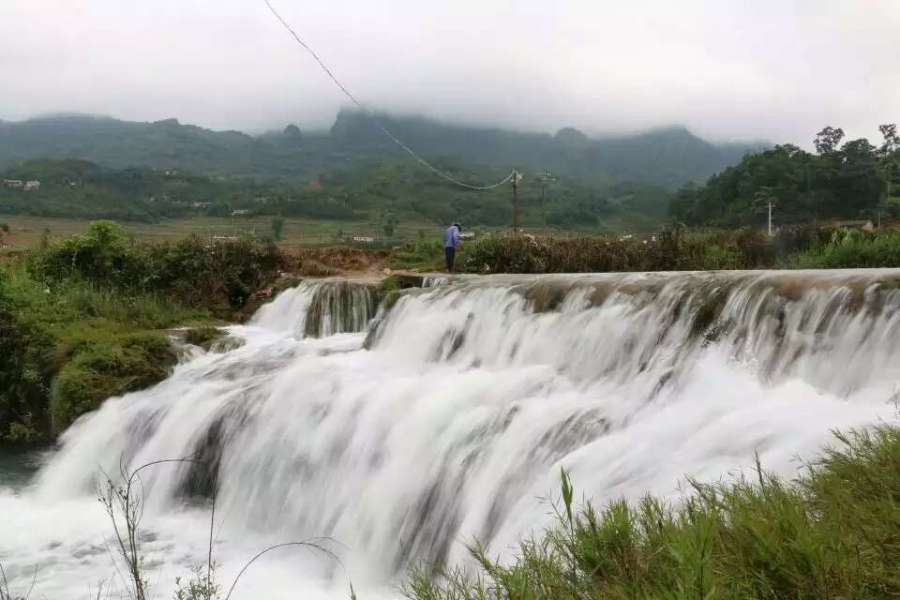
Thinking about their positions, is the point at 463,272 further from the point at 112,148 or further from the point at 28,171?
the point at 112,148

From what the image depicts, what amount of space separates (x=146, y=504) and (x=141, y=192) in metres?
89.5

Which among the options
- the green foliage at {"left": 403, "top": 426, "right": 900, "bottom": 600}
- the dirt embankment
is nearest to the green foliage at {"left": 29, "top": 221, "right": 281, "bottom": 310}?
the dirt embankment

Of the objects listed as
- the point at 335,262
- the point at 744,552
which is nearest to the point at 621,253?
the point at 335,262

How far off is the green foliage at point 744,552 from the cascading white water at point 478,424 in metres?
1.79

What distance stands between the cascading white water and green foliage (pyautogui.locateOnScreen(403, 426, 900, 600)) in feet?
5.88

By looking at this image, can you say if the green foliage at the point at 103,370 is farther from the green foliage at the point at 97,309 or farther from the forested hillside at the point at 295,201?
the forested hillside at the point at 295,201

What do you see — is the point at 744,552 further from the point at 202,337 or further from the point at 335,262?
the point at 335,262

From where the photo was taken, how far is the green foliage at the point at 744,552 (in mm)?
2168

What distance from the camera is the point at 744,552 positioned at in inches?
97.4

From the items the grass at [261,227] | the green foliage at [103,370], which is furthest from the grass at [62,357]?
the grass at [261,227]

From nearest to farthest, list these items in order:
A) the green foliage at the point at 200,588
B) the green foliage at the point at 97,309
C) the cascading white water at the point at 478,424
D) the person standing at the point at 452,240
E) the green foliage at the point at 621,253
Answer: the green foliage at the point at 200,588 → the cascading white water at the point at 478,424 → the green foliage at the point at 97,309 → the green foliage at the point at 621,253 → the person standing at the point at 452,240

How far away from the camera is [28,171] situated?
87.6m

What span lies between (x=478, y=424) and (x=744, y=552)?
14.1 feet

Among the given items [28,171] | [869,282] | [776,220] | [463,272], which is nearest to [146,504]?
[869,282]
